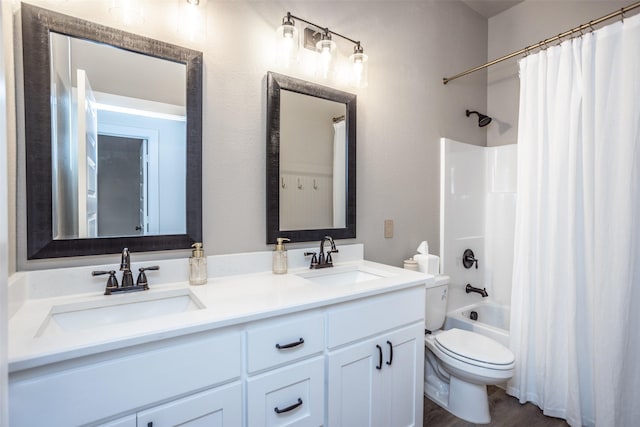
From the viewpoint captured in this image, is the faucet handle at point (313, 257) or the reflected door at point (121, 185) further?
the faucet handle at point (313, 257)

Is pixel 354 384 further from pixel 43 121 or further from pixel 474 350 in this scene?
pixel 43 121

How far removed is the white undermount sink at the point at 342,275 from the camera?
62.4 inches

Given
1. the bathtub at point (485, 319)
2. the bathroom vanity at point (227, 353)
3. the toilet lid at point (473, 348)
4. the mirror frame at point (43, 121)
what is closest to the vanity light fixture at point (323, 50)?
the mirror frame at point (43, 121)

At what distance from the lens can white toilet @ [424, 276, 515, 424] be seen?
1.62 meters

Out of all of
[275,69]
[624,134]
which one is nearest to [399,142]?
[275,69]

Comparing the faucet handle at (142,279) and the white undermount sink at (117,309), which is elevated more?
the faucet handle at (142,279)

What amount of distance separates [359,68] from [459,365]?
1705mm

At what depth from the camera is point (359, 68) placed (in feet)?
5.81

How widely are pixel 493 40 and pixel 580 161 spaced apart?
1.51m

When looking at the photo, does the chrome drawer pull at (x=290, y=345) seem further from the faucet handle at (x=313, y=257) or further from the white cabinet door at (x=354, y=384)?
the faucet handle at (x=313, y=257)

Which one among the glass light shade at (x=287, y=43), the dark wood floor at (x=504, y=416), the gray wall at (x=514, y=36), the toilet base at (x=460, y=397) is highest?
the gray wall at (x=514, y=36)

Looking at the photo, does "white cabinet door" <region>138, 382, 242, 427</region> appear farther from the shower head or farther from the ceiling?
the ceiling

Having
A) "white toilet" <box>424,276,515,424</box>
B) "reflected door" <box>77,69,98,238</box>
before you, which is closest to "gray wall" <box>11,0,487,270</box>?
"reflected door" <box>77,69,98,238</box>

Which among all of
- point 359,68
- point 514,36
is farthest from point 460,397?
point 514,36
